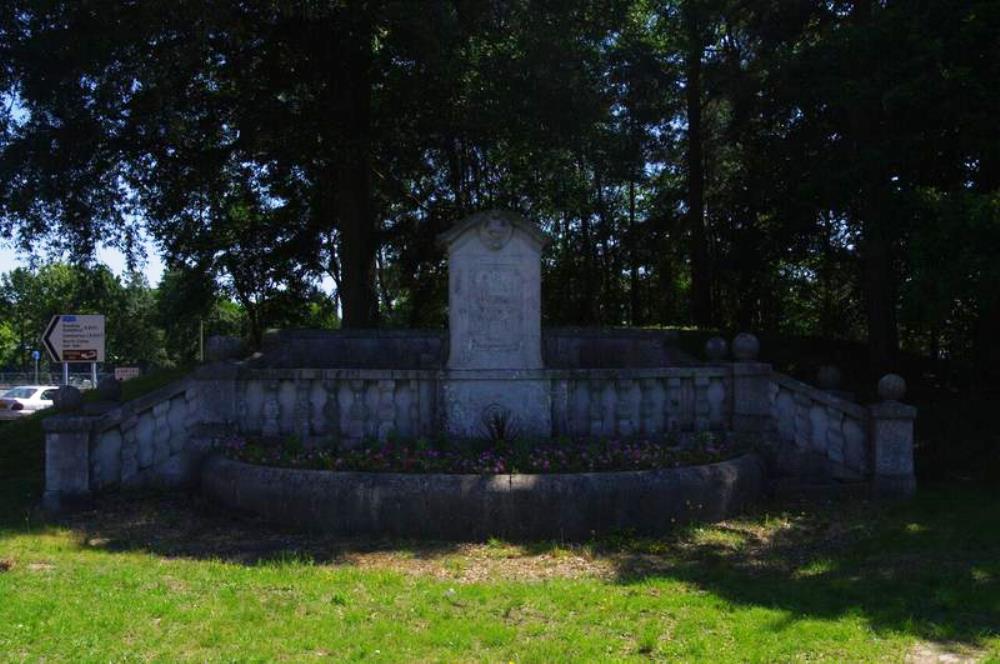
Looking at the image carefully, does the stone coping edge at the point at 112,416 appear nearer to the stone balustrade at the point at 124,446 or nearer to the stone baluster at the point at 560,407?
the stone balustrade at the point at 124,446

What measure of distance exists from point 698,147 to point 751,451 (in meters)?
14.2

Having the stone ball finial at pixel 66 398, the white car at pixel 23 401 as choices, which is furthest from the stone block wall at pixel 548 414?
the white car at pixel 23 401

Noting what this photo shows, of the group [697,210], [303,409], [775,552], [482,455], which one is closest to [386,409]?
[303,409]

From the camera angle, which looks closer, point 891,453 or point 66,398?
point 66,398

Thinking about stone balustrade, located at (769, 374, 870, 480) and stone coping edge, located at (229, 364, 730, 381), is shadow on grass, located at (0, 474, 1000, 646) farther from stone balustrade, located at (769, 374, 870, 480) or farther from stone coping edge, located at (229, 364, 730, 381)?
stone coping edge, located at (229, 364, 730, 381)

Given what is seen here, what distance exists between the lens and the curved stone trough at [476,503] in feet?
26.3

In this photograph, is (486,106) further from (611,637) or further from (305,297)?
(305,297)

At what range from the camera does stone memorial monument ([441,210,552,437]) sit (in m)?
9.90

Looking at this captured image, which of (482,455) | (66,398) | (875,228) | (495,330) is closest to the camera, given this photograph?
(482,455)

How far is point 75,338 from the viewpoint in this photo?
1802cm

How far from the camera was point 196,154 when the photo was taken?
56.3 feet

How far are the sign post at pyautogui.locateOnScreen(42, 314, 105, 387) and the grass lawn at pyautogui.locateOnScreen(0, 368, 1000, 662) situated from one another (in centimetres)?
956

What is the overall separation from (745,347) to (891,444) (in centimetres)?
190

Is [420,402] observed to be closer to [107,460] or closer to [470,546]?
[470,546]
